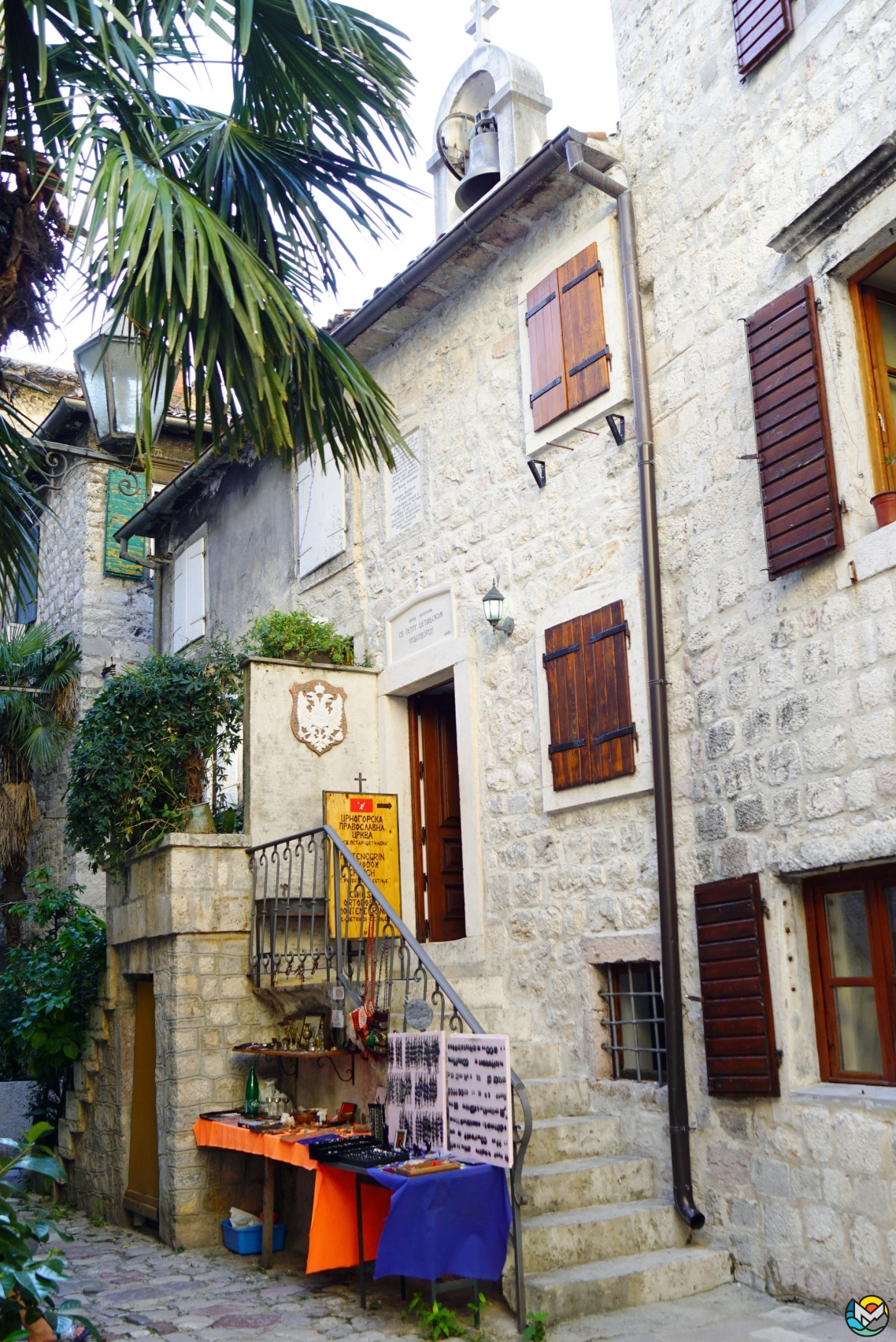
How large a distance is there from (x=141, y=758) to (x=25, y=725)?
21.1 feet

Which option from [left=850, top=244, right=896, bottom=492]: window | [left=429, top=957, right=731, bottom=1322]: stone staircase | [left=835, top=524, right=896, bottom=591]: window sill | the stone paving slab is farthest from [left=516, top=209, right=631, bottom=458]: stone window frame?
the stone paving slab

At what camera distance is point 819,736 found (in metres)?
5.37

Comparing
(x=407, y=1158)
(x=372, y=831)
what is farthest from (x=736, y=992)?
(x=372, y=831)

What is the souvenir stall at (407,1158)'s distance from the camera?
4832 mm

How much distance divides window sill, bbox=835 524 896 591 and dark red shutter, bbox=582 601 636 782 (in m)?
1.51

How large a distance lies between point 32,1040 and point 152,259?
647 cm

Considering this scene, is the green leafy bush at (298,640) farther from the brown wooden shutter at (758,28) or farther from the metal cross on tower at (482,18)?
the brown wooden shutter at (758,28)

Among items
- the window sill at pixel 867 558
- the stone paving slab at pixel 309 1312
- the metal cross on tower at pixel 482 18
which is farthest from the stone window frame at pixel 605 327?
the stone paving slab at pixel 309 1312

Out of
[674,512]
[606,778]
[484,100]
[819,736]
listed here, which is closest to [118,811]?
A: [606,778]

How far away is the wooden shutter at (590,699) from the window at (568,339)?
1326 mm

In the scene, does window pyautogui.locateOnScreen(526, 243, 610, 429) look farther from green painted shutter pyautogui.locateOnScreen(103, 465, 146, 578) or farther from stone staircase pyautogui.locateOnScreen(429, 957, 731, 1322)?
green painted shutter pyautogui.locateOnScreen(103, 465, 146, 578)

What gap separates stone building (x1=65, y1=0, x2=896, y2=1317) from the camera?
526cm

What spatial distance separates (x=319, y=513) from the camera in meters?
10.0

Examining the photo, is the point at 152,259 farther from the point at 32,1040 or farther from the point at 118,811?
the point at 32,1040
